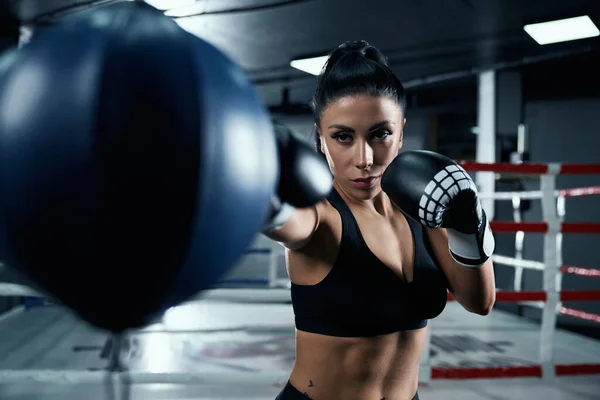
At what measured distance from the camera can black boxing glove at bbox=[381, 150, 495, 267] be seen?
31.5 inches

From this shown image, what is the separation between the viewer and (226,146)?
18.2 inches

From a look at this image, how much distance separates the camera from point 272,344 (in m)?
3.31

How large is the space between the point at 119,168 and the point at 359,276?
1.84 feet

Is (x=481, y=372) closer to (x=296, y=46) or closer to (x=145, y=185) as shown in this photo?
(x=145, y=185)

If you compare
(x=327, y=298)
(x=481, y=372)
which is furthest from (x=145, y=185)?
(x=481, y=372)

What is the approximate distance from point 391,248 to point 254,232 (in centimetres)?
47

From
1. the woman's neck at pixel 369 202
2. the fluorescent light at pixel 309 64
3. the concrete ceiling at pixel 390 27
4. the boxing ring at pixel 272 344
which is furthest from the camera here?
the fluorescent light at pixel 309 64

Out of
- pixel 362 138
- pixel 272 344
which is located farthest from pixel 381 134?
pixel 272 344

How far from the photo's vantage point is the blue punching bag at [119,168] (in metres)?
0.41

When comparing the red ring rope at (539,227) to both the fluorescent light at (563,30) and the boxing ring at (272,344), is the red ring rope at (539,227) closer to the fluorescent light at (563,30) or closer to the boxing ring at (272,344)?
the boxing ring at (272,344)

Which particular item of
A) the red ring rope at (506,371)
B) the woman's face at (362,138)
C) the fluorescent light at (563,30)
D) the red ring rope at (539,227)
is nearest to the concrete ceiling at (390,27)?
the fluorescent light at (563,30)

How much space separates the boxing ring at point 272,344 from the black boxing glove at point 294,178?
3.31ft

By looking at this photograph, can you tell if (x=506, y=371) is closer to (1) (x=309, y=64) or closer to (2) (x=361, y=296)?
(2) (x=361, y=296)

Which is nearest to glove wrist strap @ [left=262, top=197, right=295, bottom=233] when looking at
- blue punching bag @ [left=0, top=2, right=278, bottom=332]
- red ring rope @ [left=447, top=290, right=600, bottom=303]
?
blue punching bag @ [left=0, top=2, right=278, bottom=332]
